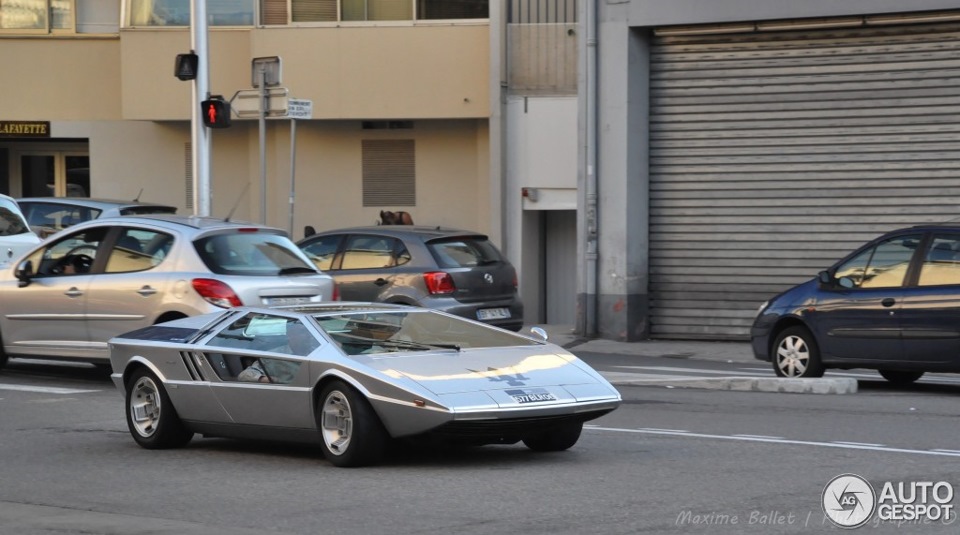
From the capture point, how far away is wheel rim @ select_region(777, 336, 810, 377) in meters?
15.5

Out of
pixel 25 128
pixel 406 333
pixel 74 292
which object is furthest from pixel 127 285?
pixel 25 128

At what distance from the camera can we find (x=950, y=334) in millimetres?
14195

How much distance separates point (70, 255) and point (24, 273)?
0.56 metres

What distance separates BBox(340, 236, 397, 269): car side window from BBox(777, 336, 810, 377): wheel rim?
4.67m

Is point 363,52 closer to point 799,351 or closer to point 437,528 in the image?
point 799,351

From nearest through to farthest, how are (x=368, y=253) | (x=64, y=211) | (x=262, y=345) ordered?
(x=262, y=345) < (x=368, y=253) < (x=64, y=211)

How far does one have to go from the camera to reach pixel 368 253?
18266 millimetres

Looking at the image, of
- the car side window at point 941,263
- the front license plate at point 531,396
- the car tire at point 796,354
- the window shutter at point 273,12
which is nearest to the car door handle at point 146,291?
the front license plate at point 531,396

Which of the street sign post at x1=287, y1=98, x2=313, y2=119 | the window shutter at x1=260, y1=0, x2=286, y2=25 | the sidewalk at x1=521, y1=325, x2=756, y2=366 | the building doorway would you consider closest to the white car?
the street sign post at x1=287, y1=98, x2=313, y2=119

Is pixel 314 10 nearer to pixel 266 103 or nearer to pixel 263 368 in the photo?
pixel 266 103

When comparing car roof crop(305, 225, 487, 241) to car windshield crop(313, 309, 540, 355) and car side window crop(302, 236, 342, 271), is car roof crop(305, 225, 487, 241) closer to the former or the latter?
car side window crop(302, 236, 342, 271)

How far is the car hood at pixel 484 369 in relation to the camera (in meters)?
9.37

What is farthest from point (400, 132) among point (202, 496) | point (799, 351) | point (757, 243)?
point (202, 496)

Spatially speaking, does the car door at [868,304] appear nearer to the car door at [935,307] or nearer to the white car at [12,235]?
the car door at [935,307]
